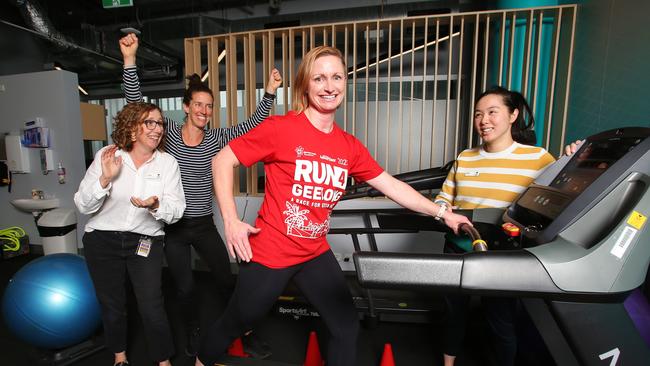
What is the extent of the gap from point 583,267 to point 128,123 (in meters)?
1.93

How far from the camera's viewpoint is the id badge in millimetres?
1760

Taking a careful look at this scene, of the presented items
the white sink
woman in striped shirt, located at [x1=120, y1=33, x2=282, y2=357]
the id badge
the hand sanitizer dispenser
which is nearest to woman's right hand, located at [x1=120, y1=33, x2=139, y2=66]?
woman in striped shirt, located at [x1=120, y1=33, x2=282, y2=357]

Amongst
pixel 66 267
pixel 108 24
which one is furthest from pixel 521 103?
pixel 108 24

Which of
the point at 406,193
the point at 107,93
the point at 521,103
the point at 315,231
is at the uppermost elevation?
the point at 107,93

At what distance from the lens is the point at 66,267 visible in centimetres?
214

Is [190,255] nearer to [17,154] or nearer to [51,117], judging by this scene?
[51,117]

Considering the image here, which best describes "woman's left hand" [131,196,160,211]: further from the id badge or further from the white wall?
the white wall

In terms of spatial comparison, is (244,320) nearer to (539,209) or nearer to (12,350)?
(539,209)

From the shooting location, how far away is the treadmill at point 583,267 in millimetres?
784

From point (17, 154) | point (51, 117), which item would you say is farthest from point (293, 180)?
point (17, 154)

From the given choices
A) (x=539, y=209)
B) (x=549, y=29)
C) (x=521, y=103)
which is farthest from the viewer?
(x=549, y=29)

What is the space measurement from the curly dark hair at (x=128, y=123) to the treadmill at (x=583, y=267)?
1.47m

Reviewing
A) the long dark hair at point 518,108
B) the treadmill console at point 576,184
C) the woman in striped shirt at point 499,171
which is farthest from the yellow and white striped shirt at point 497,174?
the treadmill console at point 576,184

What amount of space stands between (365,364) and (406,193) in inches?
48.9
